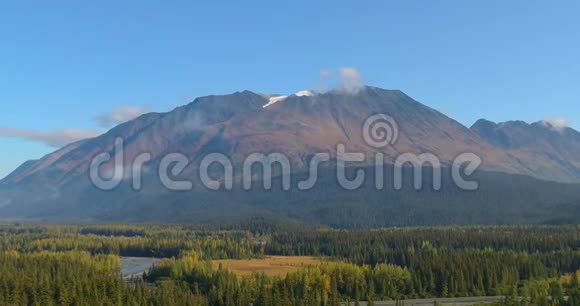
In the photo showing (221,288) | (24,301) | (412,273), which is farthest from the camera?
(412,273)

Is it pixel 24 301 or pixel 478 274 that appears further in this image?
pixel 478 274

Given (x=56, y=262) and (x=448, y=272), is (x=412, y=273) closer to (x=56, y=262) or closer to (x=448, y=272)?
(x=448, y=272)

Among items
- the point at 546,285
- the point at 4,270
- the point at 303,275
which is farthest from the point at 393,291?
the point at 4,270

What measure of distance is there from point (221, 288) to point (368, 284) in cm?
3734

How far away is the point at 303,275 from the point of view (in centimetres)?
17350

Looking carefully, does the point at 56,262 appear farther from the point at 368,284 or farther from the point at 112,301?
the point at 368,284

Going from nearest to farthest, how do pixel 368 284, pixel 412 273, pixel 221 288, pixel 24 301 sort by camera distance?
pixel 24 301
pixel 221 288
pixel 368 284
pixel 412 273

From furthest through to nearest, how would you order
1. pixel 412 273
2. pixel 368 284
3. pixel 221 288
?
pixel 412 273 < pixel 368 284 < pixel 221 288

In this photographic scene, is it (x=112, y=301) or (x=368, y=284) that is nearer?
(x=112, y=301)

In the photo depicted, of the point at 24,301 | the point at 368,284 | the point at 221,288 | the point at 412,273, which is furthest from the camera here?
the point at 412,273

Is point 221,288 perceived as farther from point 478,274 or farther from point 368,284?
point 478,274

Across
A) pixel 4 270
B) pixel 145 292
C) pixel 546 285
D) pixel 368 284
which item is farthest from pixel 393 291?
pixel 4 270

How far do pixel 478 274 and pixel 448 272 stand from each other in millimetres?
7527

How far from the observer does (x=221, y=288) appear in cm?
16325
